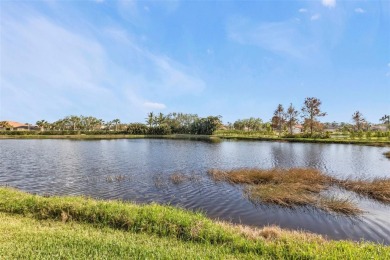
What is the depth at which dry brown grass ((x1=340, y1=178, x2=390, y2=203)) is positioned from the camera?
55.2 ft

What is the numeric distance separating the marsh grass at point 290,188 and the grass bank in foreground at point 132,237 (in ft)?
19.8

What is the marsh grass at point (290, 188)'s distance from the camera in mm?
14594

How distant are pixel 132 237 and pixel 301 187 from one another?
14.1 m

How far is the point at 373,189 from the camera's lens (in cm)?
1788

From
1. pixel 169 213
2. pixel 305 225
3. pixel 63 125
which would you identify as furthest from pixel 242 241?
pixel 63 125

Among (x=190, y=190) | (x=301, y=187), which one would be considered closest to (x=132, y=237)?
(x=190, y=190)

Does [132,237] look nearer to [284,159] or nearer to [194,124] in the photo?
[284,159]

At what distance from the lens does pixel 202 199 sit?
1634cm

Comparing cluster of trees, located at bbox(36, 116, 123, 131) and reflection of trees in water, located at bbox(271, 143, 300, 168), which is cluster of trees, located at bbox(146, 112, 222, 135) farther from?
reflection of trees in water, located at bbox(271, 143, 300, 168)

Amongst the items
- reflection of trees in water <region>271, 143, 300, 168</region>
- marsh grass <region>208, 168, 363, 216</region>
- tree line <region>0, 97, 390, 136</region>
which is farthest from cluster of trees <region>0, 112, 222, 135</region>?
marsh grass <region>208, 168, 363, 216</region>

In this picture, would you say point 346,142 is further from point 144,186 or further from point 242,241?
point 242,241

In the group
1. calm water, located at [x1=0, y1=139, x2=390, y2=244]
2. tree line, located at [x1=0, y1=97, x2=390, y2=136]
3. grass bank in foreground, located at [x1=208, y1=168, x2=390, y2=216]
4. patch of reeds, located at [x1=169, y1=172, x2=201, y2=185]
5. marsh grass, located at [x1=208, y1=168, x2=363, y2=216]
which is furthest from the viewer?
tree line, located at [x1=0, y1=97, x2=390, y2=136]

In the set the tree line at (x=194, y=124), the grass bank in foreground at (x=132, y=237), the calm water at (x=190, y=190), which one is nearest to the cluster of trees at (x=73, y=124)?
the tree line at (x=194, y=124)

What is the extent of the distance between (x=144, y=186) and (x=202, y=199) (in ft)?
17.5
